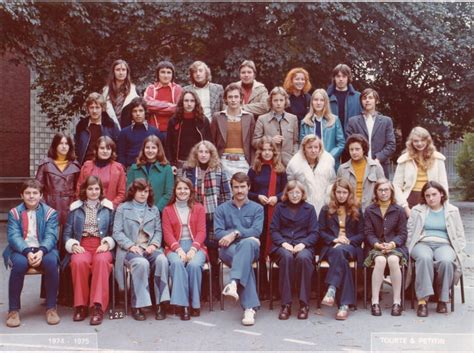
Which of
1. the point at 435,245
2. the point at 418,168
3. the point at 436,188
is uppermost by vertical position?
the point at 418,168

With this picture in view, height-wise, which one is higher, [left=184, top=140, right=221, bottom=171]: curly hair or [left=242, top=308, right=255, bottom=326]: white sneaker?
[left=184, top=140, right=221, bottom=171]: curly hair

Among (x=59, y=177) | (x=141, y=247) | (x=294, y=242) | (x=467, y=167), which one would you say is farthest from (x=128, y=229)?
(x=467, y=167)

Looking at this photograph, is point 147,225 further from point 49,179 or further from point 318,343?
point 318,343

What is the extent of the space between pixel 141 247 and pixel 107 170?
99 cm

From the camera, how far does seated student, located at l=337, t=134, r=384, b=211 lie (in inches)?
277

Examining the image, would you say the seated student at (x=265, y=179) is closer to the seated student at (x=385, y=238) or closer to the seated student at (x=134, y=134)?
the seated student at (x=385, y=238)

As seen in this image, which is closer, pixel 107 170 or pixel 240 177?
pixel 240 177

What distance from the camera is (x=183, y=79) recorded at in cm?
1428

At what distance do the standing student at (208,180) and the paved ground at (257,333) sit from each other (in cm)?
99

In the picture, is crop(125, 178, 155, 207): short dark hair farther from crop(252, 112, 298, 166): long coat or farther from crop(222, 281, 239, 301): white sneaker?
crop(252, 112, 298, 166): long coat

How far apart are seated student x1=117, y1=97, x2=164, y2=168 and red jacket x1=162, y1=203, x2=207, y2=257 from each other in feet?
3.23

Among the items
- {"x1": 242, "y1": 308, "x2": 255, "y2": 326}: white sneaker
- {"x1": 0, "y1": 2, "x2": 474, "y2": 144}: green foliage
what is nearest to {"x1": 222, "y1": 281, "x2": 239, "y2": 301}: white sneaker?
{"x1": 242, "y1": 308, "x2": 255, "y2": 326}: white sneaker

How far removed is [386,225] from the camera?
21.7ft

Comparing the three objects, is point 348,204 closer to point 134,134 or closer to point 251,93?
point 251,93
